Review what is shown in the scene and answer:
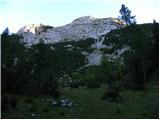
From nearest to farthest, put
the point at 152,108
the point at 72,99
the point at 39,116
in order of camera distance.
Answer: the point at 39,116 < the point at 152,108 < the point at 72,99

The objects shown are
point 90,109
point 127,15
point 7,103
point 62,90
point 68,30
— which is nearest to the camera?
point 7,103

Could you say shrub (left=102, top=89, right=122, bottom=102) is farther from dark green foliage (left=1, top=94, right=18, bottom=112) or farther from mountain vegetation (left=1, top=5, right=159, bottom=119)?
dark green foliage (left=1, top=94, right=18, bottom=112)

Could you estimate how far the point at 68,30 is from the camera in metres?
152

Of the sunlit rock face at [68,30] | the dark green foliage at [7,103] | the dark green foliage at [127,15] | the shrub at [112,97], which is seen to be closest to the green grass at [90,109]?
the dark green foliage at [7,103]

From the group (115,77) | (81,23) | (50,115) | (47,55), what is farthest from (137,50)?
(81,23)

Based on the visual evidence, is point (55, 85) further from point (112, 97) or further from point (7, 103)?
point (7, 103)

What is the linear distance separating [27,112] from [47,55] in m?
14.6

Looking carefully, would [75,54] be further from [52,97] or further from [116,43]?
[52,97]

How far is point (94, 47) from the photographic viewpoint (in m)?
100

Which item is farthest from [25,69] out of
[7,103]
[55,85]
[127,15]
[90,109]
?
[127,15]

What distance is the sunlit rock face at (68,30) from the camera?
447ft

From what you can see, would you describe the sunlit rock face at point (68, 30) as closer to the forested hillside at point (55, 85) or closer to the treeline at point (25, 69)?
the forested hillside at point (55, 85)

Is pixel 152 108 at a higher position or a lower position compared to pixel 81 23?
lower

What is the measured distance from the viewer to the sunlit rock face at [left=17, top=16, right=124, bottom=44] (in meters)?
136
